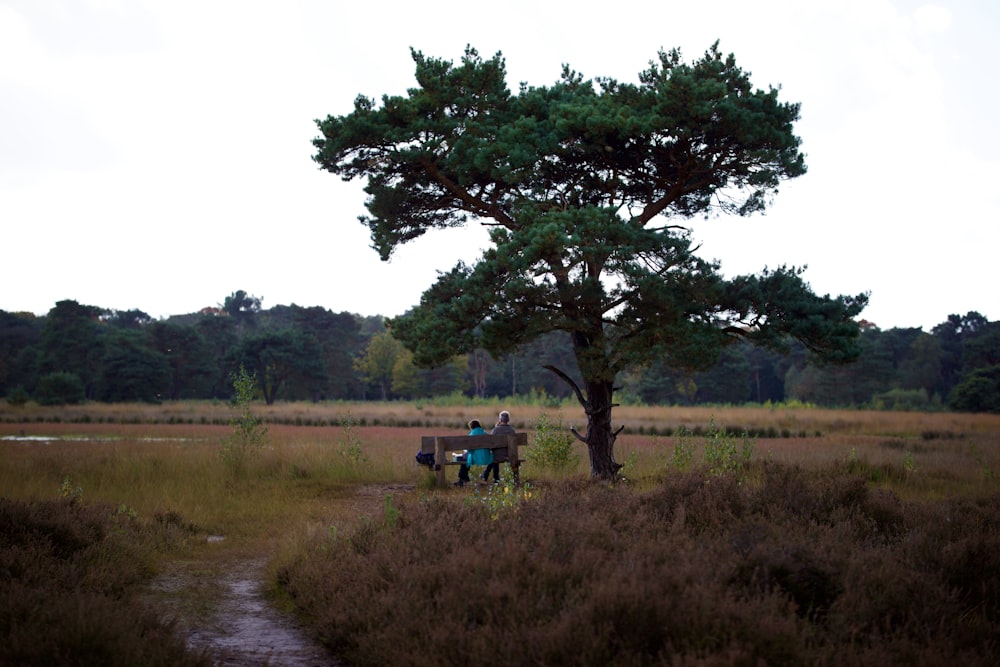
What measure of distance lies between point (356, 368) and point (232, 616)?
3174 inches

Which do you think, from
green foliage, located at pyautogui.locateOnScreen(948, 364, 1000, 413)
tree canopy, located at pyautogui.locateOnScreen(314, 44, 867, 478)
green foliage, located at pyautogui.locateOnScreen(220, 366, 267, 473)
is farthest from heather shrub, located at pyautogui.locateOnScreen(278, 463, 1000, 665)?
green foliage, located at pyautogui.locateOnScreen(948, 364, 1000, 413)

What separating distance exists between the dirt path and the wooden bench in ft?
18.3

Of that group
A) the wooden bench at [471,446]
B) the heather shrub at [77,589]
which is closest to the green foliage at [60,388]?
the wooden bench at [471,446]

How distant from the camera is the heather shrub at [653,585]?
513 cm

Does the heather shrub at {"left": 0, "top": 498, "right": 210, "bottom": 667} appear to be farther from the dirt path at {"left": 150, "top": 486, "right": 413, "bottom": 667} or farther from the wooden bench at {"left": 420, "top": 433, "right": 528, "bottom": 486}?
the wooden bench at {"left": 420, "top": 433, "right": 528, "bottom": 486}

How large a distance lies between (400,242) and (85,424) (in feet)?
103

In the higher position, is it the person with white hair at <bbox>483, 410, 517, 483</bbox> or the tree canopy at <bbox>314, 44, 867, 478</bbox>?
the tree canopy at <bbox>314, 44, 867, 478</bbox>

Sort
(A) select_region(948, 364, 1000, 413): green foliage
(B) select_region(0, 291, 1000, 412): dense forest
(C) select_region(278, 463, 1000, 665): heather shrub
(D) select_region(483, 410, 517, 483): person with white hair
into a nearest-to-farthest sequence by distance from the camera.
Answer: (C) select_region(278, 463, 1000, 665): heather shrub, (D) select_region(483, 410, 517, 483): person with white hair, (A) select_region(948, 364, 1000, 413): green foliage, (B) select_region(0, 291, 1000, 412): dense forest

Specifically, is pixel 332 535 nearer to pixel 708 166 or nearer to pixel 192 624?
pixel 192 624

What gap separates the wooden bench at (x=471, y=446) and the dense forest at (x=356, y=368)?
53.8m

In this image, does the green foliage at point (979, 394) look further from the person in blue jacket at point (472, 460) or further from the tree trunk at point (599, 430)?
the person in blue jacket at point (472, 460)

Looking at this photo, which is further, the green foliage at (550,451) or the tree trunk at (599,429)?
the green foliage at (550,451)

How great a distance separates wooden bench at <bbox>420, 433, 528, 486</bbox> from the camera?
15.3 metres

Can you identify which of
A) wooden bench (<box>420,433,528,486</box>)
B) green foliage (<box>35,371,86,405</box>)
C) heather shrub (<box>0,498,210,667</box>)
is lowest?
heather shrub (<box>0,498,210,667</box>)
